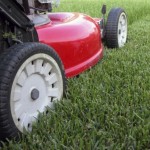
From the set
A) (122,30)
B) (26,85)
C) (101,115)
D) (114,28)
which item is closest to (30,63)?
(26,85)

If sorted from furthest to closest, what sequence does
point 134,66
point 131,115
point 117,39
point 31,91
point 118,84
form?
point 117,39, point 134,66, point 118,84, point 131,115, point 31,91

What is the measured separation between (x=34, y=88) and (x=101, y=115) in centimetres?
41

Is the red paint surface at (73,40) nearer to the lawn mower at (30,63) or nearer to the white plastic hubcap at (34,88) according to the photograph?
the lawn mower at (30,63)

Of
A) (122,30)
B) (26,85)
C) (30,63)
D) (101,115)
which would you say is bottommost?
(101,115)

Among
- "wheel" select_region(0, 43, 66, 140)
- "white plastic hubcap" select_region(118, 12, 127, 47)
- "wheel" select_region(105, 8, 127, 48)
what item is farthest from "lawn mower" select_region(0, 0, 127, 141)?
"white plastic hubcap" select_region(118, 12, 127, 47)

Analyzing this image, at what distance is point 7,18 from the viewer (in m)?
1.89

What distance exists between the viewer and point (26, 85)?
6.02 ft

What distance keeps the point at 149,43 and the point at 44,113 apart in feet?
7.41

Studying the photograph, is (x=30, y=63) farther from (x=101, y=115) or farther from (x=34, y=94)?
(x=101, y=115)

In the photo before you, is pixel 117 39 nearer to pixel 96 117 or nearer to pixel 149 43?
pixel 149 43

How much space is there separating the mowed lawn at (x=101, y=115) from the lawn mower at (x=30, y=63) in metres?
0.09

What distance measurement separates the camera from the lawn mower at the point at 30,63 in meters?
1.68

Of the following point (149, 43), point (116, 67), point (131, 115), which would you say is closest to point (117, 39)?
point (149, 43)

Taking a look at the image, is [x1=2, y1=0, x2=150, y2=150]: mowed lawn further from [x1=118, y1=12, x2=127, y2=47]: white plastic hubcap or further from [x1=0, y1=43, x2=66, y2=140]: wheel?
[x1=118, y1=12, x2=127, y2=47]: white plastic hubcap
